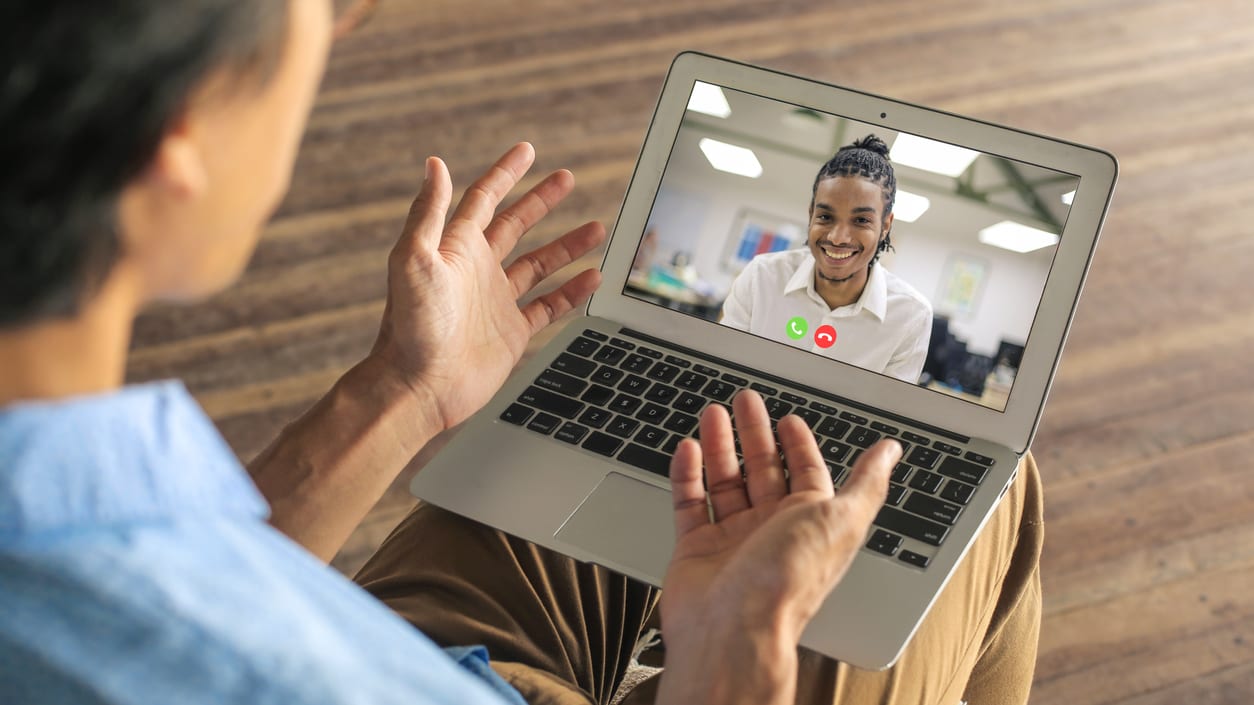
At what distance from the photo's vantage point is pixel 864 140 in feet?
3.52

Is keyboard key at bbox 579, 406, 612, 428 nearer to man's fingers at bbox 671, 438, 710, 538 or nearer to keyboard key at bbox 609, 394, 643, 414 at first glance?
keyboard key at bbox 609, 394, 643, 414

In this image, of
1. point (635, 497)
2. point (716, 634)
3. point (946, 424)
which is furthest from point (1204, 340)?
point (716, 634)

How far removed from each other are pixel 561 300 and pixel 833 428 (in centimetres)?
30

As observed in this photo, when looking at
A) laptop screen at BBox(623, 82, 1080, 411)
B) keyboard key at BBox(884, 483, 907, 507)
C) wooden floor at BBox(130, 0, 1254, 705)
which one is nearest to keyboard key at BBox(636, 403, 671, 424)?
laptop screen at BBox(623, 82, 1080, 411)

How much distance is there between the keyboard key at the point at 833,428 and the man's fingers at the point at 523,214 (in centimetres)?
33

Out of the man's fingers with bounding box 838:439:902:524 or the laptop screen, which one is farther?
the laptop screen

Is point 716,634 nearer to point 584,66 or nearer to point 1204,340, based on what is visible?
point 1204,340

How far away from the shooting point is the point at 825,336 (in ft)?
3.52

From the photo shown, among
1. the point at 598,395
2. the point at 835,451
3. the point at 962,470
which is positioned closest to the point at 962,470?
the point at 962,470

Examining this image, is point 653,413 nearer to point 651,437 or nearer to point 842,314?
point 651,437

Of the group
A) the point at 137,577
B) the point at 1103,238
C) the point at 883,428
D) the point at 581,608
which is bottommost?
the point at 581,608

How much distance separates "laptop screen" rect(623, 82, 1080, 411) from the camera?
1.02 meters

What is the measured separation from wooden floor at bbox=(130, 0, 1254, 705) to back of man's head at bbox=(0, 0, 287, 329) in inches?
48.3

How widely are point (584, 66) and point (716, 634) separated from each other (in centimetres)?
215
